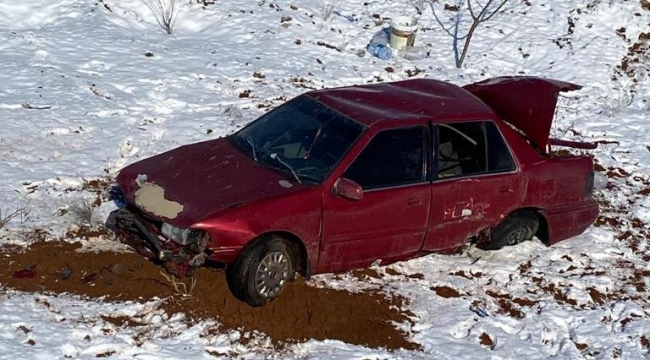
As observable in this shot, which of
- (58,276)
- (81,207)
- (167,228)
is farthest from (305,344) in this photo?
(81,207)

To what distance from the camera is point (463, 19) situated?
13234 mm

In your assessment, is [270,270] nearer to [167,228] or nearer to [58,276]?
[167,228]

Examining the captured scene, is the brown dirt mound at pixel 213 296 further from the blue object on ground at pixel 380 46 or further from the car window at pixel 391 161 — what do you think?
the blue object on ground at pixel 380 46

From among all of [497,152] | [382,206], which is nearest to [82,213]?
[382,206]

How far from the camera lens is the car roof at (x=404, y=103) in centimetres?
682

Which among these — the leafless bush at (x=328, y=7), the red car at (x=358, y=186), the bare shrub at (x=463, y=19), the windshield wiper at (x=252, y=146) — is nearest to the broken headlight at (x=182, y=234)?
the red car at (x=358, y=186)

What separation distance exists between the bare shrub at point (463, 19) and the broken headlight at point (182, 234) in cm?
706

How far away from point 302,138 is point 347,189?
0.80 metres

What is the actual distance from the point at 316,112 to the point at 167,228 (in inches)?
67.1

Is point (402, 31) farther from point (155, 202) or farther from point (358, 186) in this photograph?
point (155, 202)

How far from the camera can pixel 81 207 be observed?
7.36 meters

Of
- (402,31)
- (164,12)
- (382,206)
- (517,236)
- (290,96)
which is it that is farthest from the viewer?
(164,12)

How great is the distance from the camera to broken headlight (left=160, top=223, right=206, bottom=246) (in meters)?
5.84

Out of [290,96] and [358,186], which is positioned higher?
[358,186]
